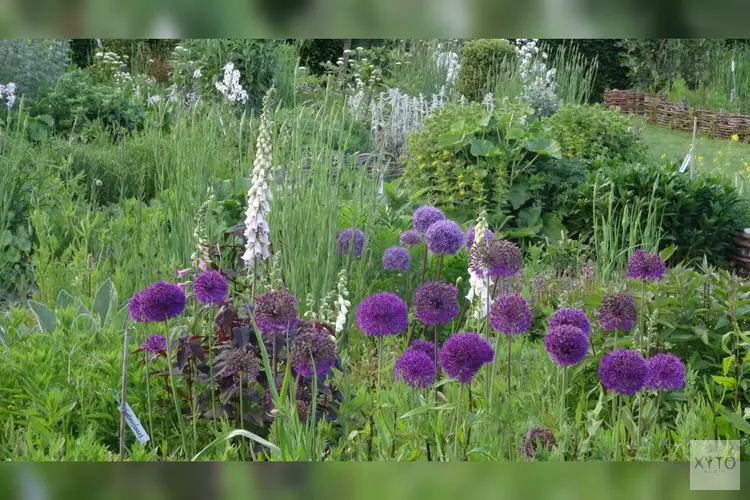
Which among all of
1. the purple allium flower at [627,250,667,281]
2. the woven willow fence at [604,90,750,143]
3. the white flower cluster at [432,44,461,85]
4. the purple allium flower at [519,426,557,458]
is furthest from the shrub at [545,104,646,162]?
the purple allium flower at [519,426,557,458]

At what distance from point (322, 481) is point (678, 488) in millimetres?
170

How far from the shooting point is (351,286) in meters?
3.39

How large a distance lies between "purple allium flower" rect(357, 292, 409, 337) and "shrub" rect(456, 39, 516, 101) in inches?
313

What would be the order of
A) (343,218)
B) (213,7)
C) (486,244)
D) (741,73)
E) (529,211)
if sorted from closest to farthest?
(213,7)
(486,244)
(343,218)
(529,211)
(741,73)

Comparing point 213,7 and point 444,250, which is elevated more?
point 213,7

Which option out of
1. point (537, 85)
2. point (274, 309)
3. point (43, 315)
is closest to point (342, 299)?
point (274, 309)

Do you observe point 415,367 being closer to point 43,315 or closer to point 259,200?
point 259,200

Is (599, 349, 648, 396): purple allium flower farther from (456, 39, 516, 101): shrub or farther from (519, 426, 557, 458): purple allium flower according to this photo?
(456, 39, 516, 101): shrub

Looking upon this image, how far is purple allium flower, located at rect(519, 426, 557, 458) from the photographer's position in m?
1.79

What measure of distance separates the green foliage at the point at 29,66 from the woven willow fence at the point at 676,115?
19.0 ft

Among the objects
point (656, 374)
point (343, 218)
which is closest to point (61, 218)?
point (343, 218)

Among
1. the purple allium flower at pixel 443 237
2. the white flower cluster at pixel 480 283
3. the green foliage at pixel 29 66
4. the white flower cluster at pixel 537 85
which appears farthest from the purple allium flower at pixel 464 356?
the green foliage at pixel 29 66

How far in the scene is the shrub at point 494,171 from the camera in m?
4.94

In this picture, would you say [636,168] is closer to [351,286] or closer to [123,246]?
[351,286]
